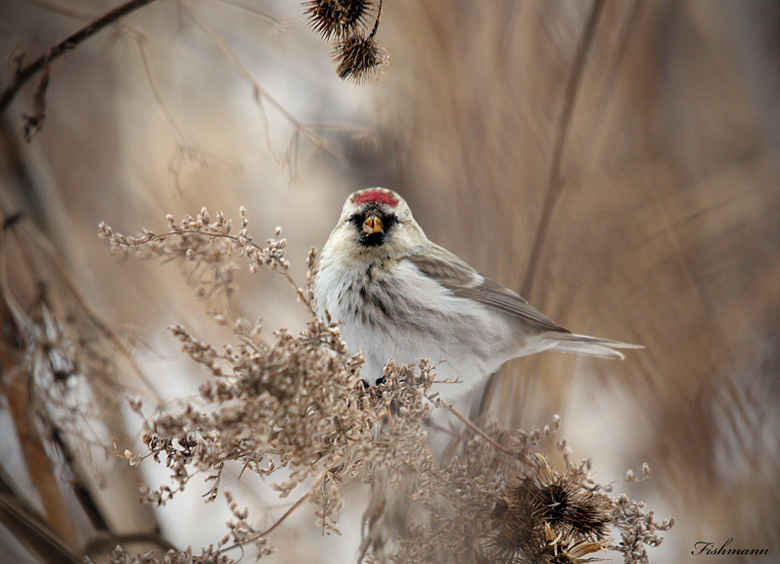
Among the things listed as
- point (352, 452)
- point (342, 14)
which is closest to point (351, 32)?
point (342, 14)

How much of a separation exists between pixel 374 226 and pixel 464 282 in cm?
20

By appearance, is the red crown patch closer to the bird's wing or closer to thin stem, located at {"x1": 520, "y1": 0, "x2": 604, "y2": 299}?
A: the bird's wing

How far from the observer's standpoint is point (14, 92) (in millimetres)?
782

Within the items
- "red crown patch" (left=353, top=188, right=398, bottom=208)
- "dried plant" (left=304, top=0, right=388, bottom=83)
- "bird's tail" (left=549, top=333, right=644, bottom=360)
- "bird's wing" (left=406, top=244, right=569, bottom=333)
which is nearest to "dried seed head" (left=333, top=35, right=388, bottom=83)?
"dried plant" (left=304, top=0, right=388, bottom=83)

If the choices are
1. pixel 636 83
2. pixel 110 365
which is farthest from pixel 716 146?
pixel 110 365

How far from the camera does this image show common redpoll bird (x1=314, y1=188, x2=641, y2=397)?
0.80m

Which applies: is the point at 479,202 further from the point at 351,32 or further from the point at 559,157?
the point at 351,32

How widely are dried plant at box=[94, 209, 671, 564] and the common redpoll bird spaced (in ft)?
0.47

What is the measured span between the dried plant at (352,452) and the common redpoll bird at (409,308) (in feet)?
0.47

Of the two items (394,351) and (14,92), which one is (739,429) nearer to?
(394,351)

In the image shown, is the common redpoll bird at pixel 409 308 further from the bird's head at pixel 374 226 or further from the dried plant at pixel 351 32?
the dried plant at pixel 351 32

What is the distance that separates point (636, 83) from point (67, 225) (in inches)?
46.0

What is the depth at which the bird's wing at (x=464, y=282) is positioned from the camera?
2.86 feet

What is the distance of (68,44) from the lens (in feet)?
2.37
